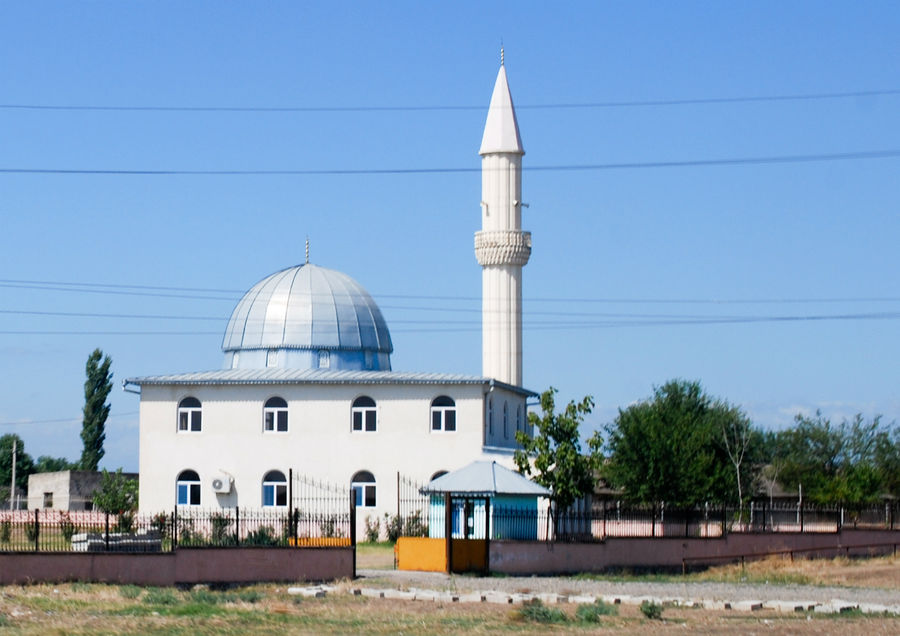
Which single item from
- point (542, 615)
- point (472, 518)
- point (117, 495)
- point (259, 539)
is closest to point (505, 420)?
point (472, 518)

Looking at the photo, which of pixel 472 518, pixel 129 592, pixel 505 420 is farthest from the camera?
pixel 505 420

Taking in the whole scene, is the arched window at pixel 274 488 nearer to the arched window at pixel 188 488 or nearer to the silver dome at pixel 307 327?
the arched window at pixel 188 488

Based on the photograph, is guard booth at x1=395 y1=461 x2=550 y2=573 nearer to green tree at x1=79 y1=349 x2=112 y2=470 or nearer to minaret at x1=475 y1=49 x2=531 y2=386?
minaret at x1=475 y1=49 x2=531 y2=386

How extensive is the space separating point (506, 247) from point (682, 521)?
15482 mm

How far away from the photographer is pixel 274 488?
42375 millimetres

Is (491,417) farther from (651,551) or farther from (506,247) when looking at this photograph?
(651,551)

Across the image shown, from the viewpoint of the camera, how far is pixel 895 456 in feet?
169

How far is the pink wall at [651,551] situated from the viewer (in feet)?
102

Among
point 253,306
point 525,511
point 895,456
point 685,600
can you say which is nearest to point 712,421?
point 895,456

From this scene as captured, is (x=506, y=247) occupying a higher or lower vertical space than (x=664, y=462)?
higher

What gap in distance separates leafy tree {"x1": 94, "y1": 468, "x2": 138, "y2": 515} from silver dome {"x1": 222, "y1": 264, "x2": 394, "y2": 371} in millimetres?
5608

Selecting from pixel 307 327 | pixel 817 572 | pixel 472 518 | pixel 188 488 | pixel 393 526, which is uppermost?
pixel 307 327

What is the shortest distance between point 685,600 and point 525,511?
9112 millimetres

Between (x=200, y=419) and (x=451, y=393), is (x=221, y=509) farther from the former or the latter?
(x=451, y=393)
